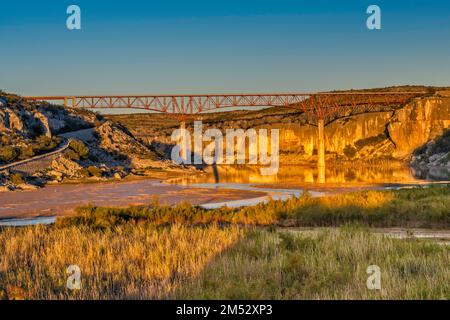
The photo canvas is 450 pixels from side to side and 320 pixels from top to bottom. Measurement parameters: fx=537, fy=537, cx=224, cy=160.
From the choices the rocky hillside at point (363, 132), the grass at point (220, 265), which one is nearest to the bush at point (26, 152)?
the grass at point (220, 265)

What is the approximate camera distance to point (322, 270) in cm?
901

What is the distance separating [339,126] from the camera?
430 ft

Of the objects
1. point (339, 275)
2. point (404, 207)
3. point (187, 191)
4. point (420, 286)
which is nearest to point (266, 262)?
point (339, 275)

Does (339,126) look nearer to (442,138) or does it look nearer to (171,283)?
(442,138)

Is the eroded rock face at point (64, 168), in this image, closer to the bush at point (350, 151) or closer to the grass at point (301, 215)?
the grass at point (301, 215)

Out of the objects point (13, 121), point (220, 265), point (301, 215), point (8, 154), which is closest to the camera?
point (220, 265)

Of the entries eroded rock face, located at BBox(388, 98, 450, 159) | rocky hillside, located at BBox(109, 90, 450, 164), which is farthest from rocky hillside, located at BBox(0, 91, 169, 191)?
eroded rock face, located at BBox(388, 98, 450, 159)

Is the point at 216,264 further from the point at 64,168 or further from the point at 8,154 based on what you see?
the point at 64,168

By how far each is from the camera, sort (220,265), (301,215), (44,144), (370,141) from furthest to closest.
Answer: (370,141) → (44,144) → (301,215) → (220,265)

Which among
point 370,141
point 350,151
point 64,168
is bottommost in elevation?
point 64,168

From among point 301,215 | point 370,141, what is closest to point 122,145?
point 301,215

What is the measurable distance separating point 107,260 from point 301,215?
10497 mm

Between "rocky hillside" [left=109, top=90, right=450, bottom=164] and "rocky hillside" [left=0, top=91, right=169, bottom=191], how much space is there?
145 feet

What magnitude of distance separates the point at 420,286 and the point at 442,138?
96.8m
